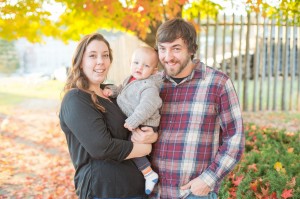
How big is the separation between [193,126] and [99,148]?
24.1 inches

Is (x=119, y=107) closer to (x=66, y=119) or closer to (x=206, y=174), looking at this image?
(x=66, y=119)

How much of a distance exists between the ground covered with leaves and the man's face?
193 centimetres

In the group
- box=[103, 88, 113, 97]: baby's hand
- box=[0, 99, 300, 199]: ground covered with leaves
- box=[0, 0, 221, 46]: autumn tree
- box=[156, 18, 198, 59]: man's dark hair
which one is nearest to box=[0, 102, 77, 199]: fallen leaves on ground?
box=[0, 99, 300, 199]: ground covered with leaves

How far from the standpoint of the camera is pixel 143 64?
2740 mm

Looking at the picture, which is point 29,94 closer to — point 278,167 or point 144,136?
point 278,167

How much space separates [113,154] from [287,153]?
3.61m

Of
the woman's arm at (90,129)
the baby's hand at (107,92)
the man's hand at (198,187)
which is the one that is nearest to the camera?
the woman's arm at (90,129)

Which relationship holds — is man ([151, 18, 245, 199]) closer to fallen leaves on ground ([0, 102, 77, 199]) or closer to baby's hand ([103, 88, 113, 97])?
baby's hand ([103, 88, 113, 97])

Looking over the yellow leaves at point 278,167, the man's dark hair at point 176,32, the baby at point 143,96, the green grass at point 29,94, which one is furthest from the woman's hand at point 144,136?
the green grass at point 29,94

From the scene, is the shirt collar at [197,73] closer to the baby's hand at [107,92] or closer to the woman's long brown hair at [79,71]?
the baby's hand at [107,92]

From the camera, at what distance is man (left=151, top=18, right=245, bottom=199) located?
2496 mm

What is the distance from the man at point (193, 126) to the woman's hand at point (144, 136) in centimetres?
8

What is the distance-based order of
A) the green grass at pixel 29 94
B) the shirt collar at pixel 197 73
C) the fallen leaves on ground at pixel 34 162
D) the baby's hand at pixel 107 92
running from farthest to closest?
1. the green grass at pixel 29 94
2. the fallen leaves on ground at pixel 34 162
3. the baby's hand at pixel 107 92
4. the shirt collar at pixel 197 73

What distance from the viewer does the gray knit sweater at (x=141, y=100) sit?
8.23 ft
